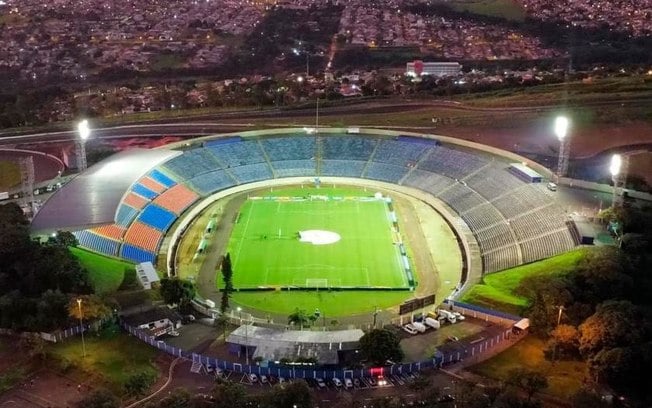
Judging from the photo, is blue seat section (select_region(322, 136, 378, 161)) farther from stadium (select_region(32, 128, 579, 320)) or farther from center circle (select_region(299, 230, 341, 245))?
center circle (select_region(299, 230, 341, 245))

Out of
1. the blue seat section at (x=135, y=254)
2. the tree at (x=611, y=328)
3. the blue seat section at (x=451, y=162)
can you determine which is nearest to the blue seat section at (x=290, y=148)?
the blue seat section at (x=451, y=162)

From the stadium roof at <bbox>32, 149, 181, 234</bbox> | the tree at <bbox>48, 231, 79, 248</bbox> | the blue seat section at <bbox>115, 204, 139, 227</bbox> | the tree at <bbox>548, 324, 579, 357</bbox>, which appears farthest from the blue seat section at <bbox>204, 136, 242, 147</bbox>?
the tree at <bbox>548, 324, 579, 357</bbox>

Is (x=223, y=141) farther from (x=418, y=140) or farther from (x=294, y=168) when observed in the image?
(x=418, y=140)

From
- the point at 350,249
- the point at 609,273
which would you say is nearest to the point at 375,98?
the point at 350,249

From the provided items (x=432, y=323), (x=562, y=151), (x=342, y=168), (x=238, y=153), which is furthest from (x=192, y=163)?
(x=432, y=323)

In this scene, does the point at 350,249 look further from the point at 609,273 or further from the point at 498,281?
the point at 609,273

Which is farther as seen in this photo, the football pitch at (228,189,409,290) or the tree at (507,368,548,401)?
the football pitch at (228,189,409,290)

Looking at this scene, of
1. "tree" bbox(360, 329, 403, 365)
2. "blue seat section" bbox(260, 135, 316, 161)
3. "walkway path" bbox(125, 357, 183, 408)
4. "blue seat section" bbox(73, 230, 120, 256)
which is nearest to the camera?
"walkway path" bbox(125, 357, 183, 408)

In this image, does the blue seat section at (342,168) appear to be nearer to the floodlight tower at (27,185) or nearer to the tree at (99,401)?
the floodlight tower at (27,185)
